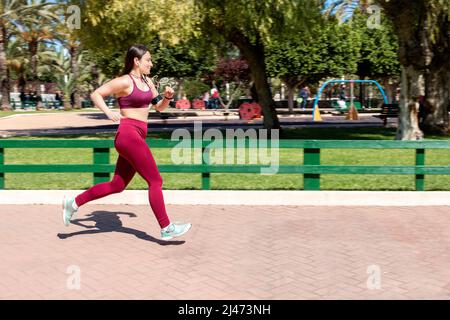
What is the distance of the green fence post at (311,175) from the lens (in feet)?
26.3

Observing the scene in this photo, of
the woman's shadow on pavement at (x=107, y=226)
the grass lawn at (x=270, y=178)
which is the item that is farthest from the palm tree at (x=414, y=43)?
the woman's shadow on pavement at (x=107, y=226)

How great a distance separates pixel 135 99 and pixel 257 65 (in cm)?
1359

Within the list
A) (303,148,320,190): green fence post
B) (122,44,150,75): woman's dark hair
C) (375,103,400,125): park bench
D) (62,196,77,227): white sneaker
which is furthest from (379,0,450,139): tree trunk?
(62,196,77,227): white sneaker

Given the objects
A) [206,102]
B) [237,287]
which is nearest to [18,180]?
[237,287]

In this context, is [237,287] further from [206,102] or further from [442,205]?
[206,102]

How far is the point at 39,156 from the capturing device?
13.7 metres

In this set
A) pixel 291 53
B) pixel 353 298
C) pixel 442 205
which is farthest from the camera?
pixel 291 53

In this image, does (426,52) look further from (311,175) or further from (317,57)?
(317,57)

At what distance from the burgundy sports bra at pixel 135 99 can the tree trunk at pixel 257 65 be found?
13081 millimetres

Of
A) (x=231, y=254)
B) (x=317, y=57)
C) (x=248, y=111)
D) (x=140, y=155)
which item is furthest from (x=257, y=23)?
(x=317, y=57)

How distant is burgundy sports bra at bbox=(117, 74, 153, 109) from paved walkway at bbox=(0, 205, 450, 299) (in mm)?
1420

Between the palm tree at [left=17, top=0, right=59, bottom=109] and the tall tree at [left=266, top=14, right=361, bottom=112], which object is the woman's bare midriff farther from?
the palm tree at [left=17, top=0, right=59, bottom=109]

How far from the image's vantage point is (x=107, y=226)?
6.68 meters

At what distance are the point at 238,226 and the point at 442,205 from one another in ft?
Result: 9.73
